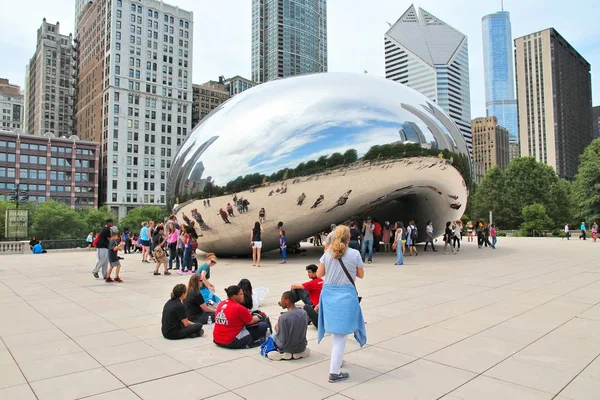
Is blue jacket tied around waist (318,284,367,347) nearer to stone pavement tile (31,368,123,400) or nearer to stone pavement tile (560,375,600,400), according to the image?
stone pavement tile (560,375,600,400)

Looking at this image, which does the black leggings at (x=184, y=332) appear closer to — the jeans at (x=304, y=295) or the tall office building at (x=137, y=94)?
the jeans at (x=304, y=295)

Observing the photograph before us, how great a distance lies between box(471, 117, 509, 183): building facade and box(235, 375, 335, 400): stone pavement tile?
560 ft

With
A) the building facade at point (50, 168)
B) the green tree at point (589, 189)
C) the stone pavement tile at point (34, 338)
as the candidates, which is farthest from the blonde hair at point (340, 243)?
the building facade at point (50, 168)

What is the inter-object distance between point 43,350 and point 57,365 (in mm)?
694

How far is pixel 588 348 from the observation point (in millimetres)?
5000

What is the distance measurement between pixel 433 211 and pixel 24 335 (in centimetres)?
1585

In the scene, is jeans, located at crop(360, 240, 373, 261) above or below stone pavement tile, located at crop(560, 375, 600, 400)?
above

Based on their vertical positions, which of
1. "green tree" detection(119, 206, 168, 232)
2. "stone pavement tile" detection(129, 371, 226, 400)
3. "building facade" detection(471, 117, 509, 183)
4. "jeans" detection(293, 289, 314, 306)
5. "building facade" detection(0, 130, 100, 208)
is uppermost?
"building facade" detection(471, 117, 509, 183)

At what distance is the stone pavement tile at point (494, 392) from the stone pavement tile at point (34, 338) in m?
4.71

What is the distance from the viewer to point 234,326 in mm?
5117

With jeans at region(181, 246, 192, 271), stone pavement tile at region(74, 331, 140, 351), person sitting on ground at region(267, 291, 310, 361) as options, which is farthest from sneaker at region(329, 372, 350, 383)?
jeans at region(181, 246, 192, 271)

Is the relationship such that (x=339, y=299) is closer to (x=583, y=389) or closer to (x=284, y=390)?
(x=284, y=390)

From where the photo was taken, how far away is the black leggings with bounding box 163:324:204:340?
5477 mm

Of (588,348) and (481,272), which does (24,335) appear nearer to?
(588,348)
